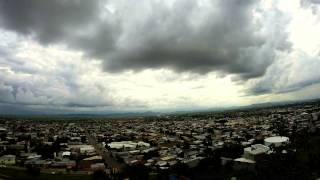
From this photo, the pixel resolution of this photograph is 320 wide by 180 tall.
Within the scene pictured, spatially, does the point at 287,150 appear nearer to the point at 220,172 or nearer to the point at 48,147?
the point at 220,172

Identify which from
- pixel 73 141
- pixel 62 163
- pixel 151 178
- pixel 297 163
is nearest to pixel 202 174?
pixel 151 178

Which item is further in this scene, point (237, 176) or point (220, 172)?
point (220, 172)

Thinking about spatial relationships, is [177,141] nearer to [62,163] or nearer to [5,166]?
[62,163]

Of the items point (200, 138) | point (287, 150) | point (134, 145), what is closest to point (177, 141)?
point (200, 138)

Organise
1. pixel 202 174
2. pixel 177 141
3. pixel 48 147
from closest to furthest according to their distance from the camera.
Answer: pixel 202 174
pixel 48 147
pixel 177 141

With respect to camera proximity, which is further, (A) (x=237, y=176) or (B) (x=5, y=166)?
(B) (x=5, y=166)

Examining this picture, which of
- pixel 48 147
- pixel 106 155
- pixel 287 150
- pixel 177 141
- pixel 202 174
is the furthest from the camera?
pixel 177 141

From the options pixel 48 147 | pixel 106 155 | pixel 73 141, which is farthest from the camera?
pixel 73 141

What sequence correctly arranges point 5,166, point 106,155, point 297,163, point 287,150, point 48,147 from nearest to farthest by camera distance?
1. point 297,163
2. point 287,150
3. point 5,166
4. point 106,155
5. point 48,147
